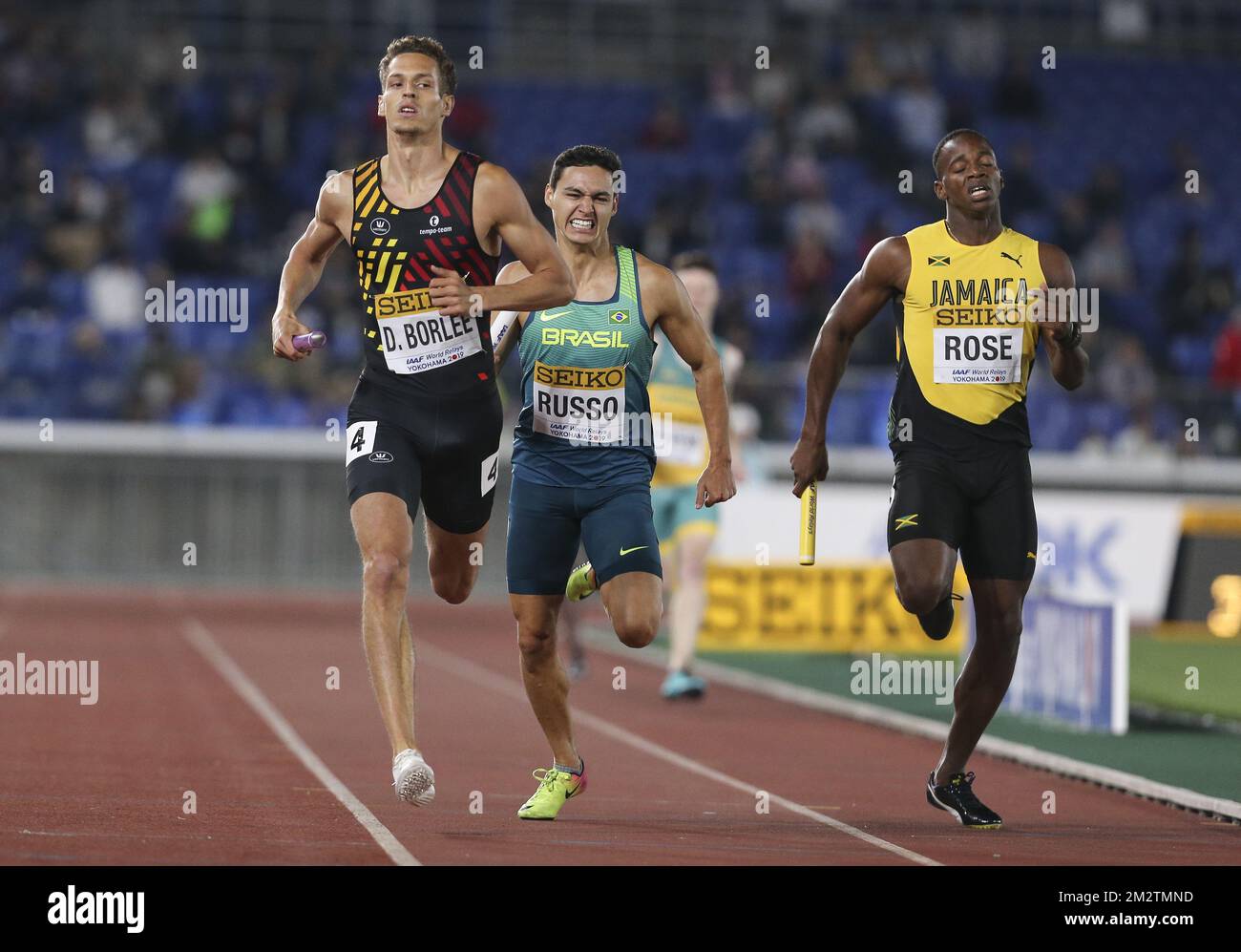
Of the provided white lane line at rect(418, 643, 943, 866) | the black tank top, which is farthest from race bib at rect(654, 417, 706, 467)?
the black tank top

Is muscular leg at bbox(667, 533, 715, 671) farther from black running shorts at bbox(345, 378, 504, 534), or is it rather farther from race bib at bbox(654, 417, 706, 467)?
black running shorts at bbox(345, 378, 504, 534)

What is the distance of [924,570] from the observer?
772 centimetres

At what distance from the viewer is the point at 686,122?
93.6 feet

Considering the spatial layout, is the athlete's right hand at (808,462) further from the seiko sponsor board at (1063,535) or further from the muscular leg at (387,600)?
the seiko sponsor board at (1063,535)

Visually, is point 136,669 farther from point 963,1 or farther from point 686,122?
point 963,1

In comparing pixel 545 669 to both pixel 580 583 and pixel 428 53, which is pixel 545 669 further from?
pixel 428 53

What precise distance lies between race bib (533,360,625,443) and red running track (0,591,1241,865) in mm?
1457

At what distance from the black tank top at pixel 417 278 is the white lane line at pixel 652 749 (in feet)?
7.12

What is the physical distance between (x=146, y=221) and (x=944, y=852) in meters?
20.2

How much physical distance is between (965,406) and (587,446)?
145 centimetres

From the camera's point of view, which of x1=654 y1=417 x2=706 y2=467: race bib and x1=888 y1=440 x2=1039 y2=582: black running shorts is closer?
x1=888 y1=440 x2=1039 y2=582: black running shorts

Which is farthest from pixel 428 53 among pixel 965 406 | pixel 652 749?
pixel 652 749

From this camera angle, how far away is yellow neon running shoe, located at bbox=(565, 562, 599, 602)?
7.91 m

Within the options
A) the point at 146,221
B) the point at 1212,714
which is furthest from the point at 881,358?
the point at 1212,714
